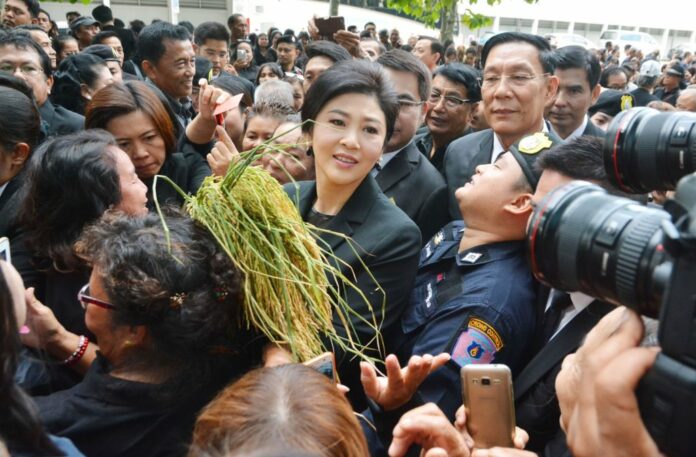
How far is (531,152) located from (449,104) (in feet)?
5.90

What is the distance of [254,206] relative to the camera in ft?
5.10

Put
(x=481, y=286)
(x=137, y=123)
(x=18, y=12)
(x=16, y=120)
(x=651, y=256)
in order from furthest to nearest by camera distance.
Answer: (x=18, y=12) < (x=137, y=123) < (x=16, y=120) < (x=481, y=286) < (x=651, y=256)

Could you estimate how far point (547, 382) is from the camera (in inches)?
65.7

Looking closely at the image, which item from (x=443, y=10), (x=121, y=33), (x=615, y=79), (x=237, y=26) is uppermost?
(x=443, y=10)

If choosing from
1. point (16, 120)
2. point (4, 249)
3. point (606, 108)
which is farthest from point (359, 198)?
point (606, 108)

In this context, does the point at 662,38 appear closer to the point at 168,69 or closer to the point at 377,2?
the point at 377,2

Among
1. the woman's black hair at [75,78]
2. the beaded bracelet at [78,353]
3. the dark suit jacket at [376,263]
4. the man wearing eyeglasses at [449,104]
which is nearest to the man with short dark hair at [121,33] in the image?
the woman's black hair at [75,78]

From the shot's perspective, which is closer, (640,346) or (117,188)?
(640,346)

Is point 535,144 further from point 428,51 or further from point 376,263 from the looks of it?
point 428,51

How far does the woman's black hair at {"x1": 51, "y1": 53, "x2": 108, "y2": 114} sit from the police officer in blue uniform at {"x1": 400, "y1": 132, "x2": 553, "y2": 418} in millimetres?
3113

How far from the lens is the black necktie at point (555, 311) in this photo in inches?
71.9

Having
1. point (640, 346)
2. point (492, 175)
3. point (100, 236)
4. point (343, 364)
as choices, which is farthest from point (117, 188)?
→ point (640, 346)

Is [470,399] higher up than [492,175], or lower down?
lower down

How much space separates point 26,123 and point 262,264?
145 centimetres
